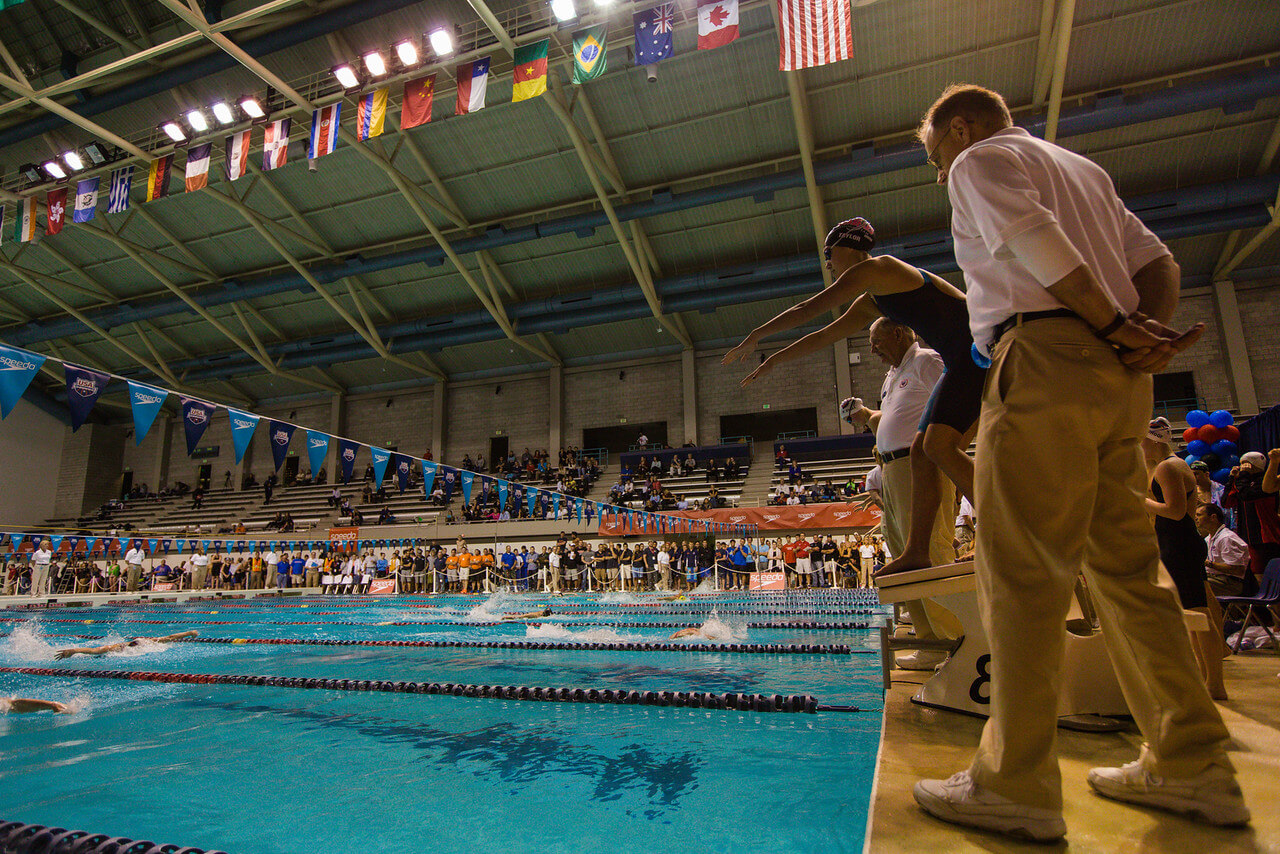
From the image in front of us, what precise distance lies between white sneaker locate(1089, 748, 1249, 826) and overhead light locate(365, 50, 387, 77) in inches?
628

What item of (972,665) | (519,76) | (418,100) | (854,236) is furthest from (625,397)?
(972,665)

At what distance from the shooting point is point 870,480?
14.2ft

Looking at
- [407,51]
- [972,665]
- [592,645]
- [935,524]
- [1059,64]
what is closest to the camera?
[972,665]

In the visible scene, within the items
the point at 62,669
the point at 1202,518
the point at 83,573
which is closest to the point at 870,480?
the point at 1202,518

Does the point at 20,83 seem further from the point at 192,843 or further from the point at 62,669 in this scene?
the point at 192,843

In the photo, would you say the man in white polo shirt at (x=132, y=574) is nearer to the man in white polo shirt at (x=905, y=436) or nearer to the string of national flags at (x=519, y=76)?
the string of national flags at (x=519, y=76)

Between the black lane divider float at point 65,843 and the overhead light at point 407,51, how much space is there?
47.9 ft

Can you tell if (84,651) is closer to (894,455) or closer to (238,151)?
(894,455)

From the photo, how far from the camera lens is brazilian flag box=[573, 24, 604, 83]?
11.5m

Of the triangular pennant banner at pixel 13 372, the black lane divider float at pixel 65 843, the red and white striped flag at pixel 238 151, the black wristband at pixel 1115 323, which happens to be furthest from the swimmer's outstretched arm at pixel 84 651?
the red and white striped flag at pixel 238 151

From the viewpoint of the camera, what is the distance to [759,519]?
1844 cm

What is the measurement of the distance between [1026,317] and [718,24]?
11.3m

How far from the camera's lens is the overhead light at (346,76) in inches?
534

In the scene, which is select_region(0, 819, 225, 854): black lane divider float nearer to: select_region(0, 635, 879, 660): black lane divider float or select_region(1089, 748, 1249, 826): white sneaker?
select_region(1089, 748, 1249, 826): white sneaker
